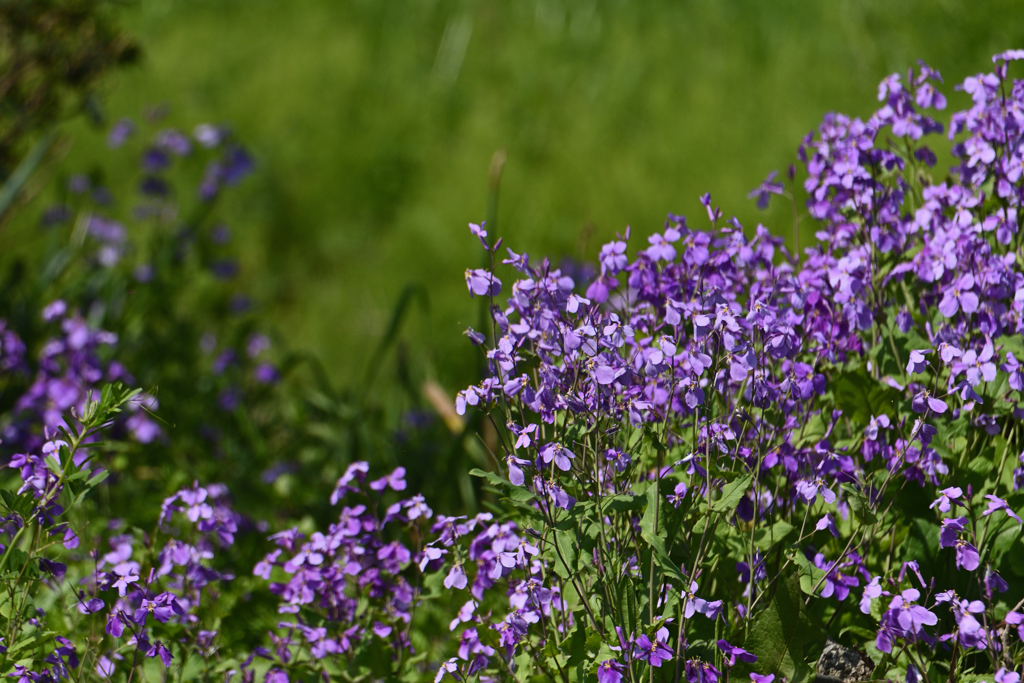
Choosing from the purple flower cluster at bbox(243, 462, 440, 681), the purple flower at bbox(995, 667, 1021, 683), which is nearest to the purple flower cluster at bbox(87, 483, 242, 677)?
the purple flower cluster at bbox(243, 462, 440, 681)

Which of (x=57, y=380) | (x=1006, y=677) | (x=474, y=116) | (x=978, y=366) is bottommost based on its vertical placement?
(x=1006, y=677)

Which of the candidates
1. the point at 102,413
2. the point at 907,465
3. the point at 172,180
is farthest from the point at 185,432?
the point at 172,180

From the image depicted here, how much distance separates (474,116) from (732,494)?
517cm

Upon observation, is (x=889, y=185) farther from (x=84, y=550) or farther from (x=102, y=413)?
(x=84, y=550)

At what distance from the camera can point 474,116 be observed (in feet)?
21.2

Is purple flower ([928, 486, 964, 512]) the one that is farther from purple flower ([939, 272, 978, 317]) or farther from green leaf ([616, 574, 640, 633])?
green leaf ([616, 574, 640, 633])

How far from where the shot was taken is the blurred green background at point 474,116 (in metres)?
5.25

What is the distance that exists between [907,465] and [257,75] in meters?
6.48

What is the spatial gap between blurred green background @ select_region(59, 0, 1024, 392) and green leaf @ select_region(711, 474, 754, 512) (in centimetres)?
257

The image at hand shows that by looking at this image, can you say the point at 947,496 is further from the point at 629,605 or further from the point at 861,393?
the point at 629,605

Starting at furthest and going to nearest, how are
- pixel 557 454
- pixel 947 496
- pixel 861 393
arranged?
1. pixel 861 393
2. pixel 947 496
3. pixel 557 454

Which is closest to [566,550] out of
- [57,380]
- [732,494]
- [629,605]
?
[629,605]

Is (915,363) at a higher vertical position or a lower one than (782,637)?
higher

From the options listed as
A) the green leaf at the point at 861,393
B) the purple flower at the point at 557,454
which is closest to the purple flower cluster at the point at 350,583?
the purple flower at the point at 557,454
